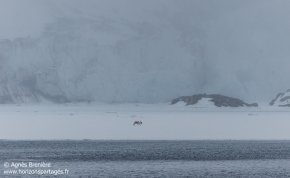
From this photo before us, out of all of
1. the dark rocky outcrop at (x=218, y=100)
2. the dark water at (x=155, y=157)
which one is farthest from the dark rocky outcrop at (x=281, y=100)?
the dark water at (x=155, y=157)

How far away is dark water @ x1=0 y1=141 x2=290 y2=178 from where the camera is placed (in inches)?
1548

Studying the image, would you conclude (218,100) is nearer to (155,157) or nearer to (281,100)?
(281,100)

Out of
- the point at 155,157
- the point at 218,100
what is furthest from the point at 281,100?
the point at 155,157

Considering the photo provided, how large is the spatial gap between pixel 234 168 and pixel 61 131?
93.7ft

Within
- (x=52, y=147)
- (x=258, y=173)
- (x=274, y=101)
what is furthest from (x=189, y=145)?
(x=274, y=101)

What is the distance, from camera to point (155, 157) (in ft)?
156

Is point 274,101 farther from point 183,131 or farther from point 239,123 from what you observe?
point 183,131

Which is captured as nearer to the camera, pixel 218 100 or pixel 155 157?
pixel 155 157

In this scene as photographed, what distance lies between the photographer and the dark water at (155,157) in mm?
39312

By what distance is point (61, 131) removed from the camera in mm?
67500

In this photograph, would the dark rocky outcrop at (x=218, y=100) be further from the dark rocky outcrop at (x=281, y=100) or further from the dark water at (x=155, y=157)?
the dark water at (x=155, y=157)

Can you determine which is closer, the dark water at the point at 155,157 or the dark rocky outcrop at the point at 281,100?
the dark water at the point at 155,157

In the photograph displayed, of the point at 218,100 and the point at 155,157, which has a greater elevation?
the point at 218,100

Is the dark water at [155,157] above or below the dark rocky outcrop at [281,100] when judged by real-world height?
below
